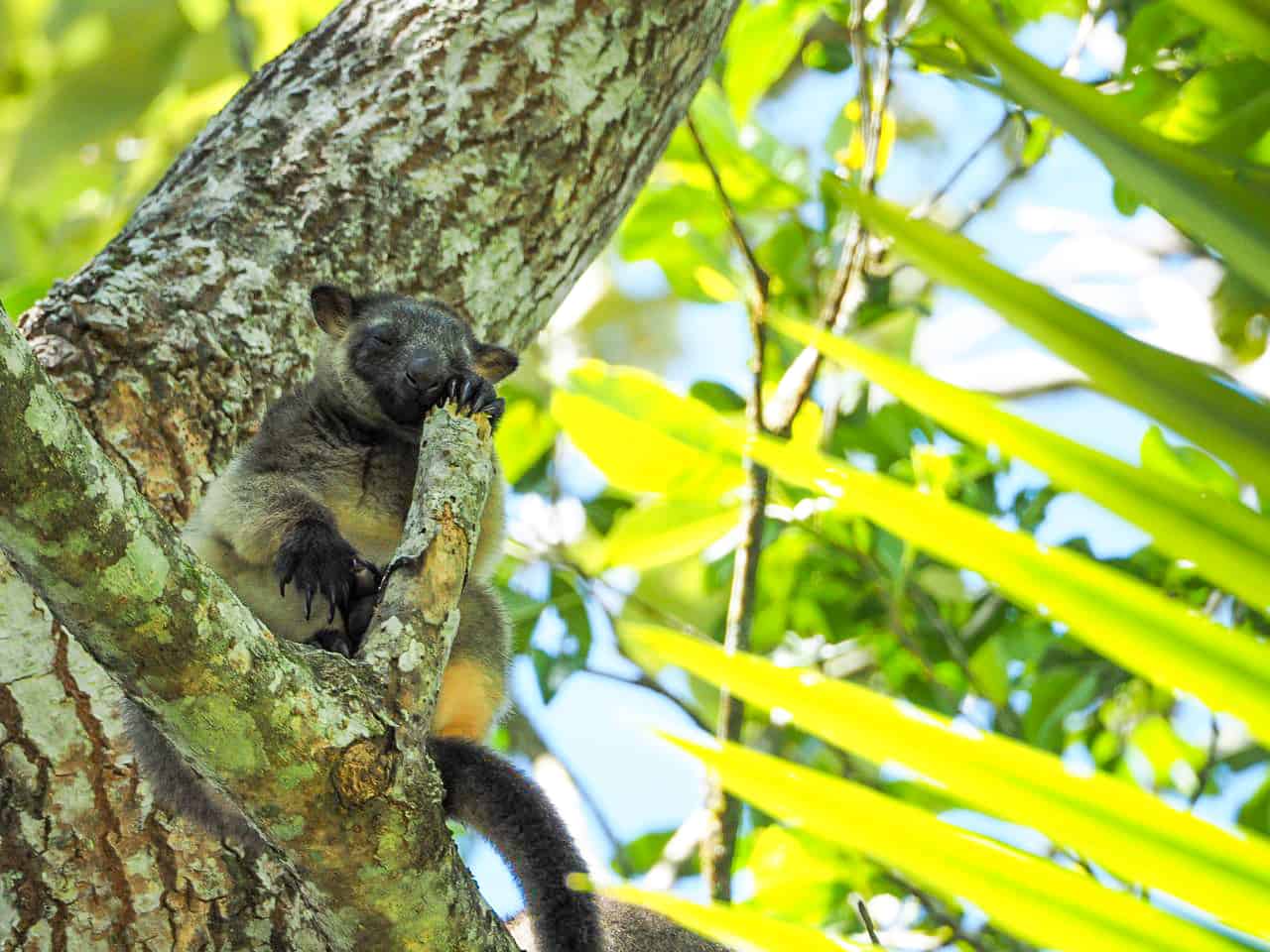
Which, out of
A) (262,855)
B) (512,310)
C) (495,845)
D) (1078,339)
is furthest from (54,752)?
(1078,339)

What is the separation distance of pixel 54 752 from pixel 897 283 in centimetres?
685

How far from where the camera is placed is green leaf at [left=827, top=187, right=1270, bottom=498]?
0.65 m

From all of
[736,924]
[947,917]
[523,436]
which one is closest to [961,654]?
[947,917]

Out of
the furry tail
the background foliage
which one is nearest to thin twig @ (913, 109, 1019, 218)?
the background foliage

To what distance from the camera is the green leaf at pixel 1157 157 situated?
2.17 feet

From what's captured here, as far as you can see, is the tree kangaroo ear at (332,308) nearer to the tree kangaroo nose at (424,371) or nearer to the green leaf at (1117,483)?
the tree kangaroo nose at (424,371)

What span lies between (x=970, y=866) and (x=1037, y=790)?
5 cm

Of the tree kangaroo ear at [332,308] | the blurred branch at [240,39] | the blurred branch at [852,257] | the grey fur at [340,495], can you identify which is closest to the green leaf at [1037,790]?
the grey fur at [340,495]

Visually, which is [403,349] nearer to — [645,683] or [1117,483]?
[645,683]

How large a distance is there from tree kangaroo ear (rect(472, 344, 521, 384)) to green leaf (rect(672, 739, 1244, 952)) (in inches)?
125

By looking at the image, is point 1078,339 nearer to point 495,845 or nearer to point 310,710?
point 310,710

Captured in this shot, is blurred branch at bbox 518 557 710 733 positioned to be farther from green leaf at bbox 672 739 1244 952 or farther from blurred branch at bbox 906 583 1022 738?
green leaf at bbox 672 739 1244 952

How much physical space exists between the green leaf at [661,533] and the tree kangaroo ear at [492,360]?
37.7 inches

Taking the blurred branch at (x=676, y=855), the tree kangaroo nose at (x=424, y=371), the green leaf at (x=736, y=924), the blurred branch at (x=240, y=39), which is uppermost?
the blurred branch at (x=240, y=39)
